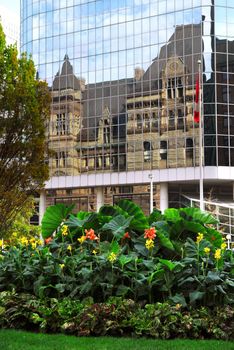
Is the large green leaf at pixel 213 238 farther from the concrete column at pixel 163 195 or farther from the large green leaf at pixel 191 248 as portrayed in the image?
the concrete column at pixel 163 195

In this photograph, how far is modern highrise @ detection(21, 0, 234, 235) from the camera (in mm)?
52603

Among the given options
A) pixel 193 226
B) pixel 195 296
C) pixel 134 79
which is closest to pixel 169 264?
pixel 195 296

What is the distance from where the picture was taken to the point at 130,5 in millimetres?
57656

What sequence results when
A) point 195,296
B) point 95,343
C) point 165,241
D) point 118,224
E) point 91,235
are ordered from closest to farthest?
point 95,343 < point 195,296 < point 165,241 < point 91,235 < point 118,224

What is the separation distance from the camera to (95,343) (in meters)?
8.16

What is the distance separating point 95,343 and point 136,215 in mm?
4279

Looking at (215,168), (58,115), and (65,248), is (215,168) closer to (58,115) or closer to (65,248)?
(58,115)

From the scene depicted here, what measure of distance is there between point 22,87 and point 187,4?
4359 cm

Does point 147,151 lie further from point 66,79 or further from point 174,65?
point 66,79

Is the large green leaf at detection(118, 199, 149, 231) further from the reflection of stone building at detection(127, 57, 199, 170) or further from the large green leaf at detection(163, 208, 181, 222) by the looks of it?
the reflection of stone building at detection(127, 57, 199, 170)

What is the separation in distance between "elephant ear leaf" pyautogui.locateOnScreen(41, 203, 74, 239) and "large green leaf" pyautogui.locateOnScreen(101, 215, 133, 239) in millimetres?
1308

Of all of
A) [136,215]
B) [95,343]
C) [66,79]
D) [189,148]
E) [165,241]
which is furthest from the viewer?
[66,79]

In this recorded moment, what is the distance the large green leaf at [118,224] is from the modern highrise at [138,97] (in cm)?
3930

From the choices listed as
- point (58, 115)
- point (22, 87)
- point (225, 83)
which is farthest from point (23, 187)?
point (58, 115)
